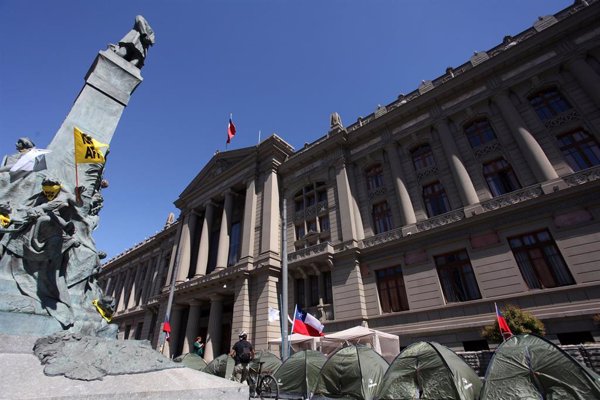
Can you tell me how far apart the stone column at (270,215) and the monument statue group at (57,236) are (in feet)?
54.4

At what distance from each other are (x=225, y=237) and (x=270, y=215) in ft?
20.0

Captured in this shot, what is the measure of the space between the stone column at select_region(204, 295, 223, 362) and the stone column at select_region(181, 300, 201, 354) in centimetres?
214

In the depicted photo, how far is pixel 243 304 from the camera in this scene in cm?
2239

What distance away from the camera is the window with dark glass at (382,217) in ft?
67.9

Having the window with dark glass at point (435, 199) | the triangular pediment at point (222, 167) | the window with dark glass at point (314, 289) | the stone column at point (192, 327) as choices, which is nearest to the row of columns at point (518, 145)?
the window with dark glass at point (435, 199)

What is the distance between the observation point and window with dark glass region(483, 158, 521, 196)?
16.6m

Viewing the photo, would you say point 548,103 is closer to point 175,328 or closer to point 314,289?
point 314,289

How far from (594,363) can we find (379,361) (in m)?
6.14

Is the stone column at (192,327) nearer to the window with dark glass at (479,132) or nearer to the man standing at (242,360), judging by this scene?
the man standing at (242,360)

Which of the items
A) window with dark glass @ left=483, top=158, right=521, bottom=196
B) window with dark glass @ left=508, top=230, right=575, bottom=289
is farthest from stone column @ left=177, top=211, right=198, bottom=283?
window with dark glass @ left=508, top=230, right=575, bottom=289

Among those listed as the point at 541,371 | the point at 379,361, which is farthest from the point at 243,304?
the point at 541,371

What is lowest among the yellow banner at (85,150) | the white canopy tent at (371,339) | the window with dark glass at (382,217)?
the white canopy tent at (371,339)

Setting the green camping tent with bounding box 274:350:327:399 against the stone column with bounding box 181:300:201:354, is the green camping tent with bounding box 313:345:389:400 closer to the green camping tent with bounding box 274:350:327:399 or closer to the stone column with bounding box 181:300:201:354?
the green camping tent with bounding box 274:350:327:399

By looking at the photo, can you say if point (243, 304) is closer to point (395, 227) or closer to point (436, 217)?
point (395, 227)
